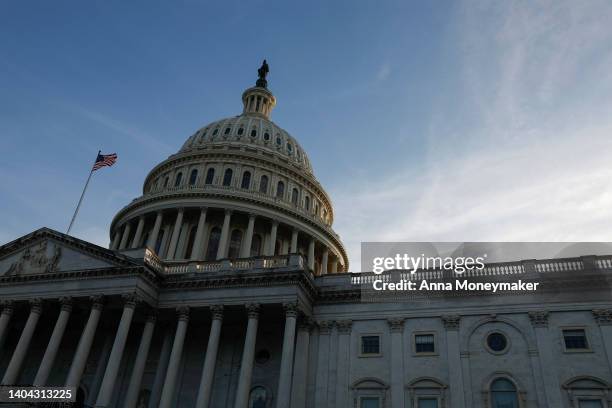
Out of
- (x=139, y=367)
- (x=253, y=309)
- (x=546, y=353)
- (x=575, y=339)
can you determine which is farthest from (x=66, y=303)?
(x=575, y=339)

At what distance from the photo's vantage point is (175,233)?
5228cm

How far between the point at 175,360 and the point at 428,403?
599 inches

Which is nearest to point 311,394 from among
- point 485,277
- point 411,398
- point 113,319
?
point 411,398

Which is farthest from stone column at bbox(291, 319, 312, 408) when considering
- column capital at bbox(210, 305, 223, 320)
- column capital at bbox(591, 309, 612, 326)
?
column capital at bbox(591, 309, 612, 326)

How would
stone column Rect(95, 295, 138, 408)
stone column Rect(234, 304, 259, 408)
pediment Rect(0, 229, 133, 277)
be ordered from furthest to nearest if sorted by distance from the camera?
1. pediment Rect(0, 229, 133, 277)
2. stone column Rect(95, 295, 138, 408)
3. stone column Rect(234, 304, 259, 408)

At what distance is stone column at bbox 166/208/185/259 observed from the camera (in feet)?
169

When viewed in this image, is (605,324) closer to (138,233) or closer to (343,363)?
(343,363)

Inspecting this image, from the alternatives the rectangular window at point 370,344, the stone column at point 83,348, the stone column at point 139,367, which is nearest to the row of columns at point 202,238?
the stone column at point 139,367

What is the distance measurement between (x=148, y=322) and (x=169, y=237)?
69.5 ft

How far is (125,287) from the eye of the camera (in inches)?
1300

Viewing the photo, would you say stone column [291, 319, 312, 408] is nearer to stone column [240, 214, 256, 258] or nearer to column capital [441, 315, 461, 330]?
column capital [441, 315, 461, 330]

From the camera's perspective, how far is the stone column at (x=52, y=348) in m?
31.1

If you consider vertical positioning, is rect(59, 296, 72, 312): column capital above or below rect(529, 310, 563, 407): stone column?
above

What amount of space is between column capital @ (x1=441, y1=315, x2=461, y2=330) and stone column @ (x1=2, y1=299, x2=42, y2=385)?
2671 centimetres
